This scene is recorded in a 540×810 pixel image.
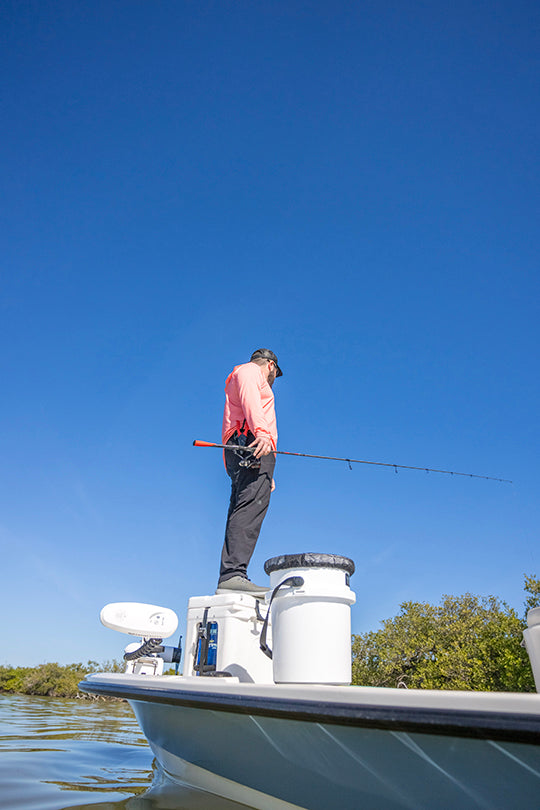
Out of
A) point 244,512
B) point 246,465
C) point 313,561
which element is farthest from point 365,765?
point 246,465

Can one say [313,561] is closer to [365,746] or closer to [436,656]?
[365,746]

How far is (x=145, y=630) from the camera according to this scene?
136 inches

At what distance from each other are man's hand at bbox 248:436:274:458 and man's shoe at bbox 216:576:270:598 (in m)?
0.82

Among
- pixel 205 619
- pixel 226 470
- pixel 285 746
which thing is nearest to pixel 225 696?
pixel 285 746

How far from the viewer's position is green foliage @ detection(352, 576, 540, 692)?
76.4ft

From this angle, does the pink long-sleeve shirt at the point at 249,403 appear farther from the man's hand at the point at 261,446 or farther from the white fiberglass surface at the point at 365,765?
the white fiberglass surface at the point at 365,765

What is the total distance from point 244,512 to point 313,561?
1148mm

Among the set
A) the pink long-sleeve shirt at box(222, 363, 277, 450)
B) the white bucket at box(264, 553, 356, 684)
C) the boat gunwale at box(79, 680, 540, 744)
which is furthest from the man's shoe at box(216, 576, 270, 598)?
the boat gunwale at box(79, 680, 540, 744)

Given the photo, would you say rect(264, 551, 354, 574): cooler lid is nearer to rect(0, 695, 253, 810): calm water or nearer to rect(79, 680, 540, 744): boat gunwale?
rect(79, 680, 540, 744): boat gunwale

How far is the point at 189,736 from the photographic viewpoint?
7.43ft

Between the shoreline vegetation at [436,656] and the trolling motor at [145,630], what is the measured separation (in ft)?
65.1

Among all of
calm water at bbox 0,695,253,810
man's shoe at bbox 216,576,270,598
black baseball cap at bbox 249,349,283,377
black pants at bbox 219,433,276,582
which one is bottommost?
calm water at bbox 0,695,253,810

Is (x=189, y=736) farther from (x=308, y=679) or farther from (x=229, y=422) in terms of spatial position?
(x=229, y=422)

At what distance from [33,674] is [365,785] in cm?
2763
